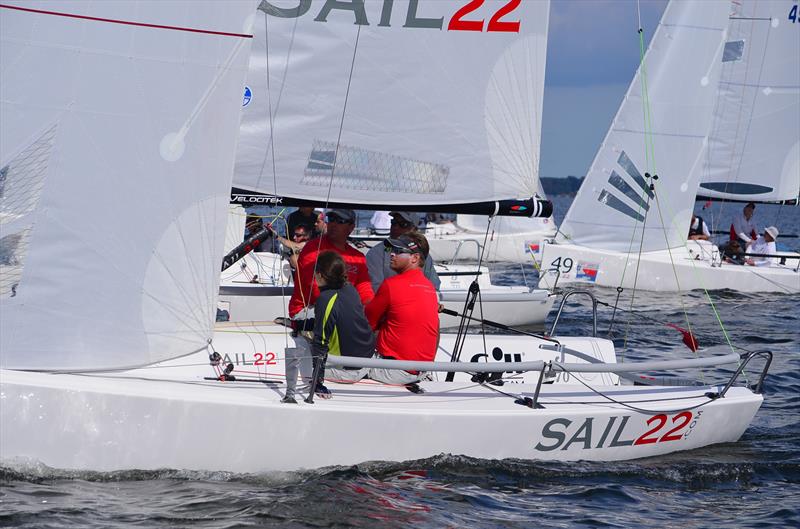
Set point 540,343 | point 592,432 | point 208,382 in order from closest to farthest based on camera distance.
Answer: point 208,382 < point 592,432 < point 540,343

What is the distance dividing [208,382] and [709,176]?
15.2 metres

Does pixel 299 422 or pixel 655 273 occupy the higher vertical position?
pixel 655 273

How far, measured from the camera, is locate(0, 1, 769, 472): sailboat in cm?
535

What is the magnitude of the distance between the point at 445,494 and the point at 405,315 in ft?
3.82

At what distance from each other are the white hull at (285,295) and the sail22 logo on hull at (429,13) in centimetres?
347

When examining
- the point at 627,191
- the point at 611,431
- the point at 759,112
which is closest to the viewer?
the point at 611,431

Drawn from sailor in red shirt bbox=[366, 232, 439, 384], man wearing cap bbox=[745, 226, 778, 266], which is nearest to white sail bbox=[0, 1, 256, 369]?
sailor in red shirt bbox=[366, 232, 439, 384]

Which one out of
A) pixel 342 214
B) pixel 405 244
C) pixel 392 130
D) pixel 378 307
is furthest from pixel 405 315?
pixel 392 130

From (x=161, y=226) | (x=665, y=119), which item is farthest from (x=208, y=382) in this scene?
(x=665, y=119)

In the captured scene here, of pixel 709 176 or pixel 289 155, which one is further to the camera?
pixel 709 176

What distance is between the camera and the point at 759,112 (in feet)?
63.5

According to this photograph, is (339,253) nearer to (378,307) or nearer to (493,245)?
(378,307)

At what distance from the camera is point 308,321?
6492 mm

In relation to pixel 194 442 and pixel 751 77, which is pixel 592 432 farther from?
pixel 751 77
